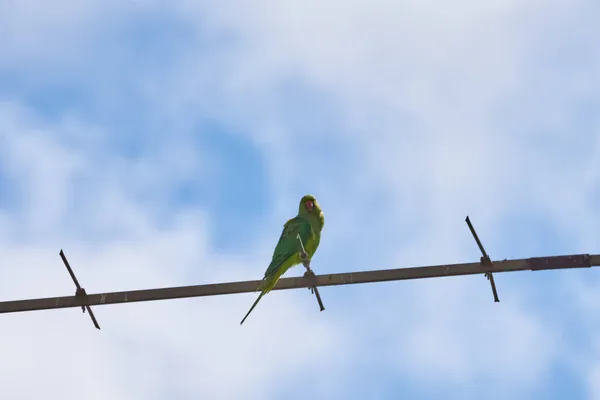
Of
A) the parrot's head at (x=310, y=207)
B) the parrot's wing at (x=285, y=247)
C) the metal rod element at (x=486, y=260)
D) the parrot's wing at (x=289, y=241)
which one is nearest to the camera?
the metal rod element at (x=486, y=260)

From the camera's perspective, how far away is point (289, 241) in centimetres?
1213

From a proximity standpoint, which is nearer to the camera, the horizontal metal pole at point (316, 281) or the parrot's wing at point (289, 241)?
the horizontal metal pole at point (316, 281)

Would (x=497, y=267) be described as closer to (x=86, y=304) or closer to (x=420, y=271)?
(x=420, y=271)

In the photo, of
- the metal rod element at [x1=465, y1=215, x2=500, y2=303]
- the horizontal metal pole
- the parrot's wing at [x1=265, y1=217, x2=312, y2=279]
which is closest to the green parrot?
the parrot's wing at [x1=265, y1=217, x2=312, y2=279]

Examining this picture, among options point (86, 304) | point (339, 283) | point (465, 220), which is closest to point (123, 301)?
point (86, 304)

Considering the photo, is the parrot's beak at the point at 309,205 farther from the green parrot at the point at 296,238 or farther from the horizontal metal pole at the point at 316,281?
the horizontal metal pole at the point at 316,281

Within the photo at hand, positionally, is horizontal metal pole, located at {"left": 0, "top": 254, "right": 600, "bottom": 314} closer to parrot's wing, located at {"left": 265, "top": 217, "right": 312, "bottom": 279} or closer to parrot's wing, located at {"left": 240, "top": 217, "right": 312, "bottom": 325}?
parrot's wing, located at {"left": 240, "top": 217, "right": 312, "bottom": 325}

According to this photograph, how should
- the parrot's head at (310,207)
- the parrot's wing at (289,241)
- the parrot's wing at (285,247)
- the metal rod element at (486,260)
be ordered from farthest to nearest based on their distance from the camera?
the parrot's head at (310,207) < the parrot's wing at (289,241) < the parrot's wing at (285,247) < the metal rod element at (486,260)

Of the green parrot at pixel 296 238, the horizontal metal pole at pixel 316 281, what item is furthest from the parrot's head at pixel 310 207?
the horizontal metal pole at pixel 316 281

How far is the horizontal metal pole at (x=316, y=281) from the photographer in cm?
822

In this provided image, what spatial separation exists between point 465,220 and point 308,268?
1.90 m

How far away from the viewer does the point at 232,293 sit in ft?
28.3

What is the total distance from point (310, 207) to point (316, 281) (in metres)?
5.14

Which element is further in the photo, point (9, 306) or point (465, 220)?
point (9, 306)
